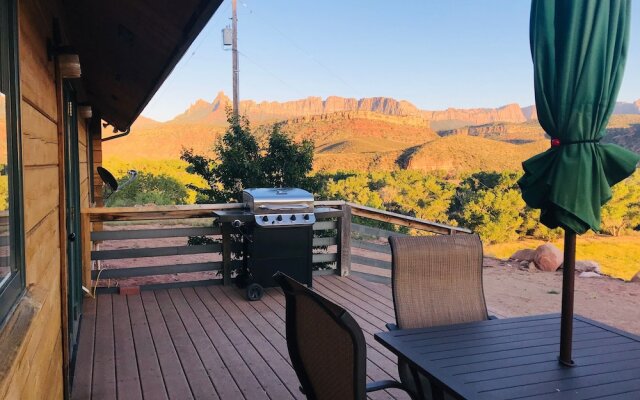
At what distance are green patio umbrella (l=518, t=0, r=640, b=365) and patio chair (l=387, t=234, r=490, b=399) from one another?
696mm

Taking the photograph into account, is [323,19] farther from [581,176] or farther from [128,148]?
[581,176]

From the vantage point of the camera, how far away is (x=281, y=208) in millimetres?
4301

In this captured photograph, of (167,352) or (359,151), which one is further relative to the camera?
(359,151)

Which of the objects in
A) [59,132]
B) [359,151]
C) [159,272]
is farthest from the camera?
[359,151]

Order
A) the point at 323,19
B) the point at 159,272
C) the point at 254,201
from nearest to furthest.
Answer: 1. the point at 254,201
2. the point at 159,272
3. the point at 323,19

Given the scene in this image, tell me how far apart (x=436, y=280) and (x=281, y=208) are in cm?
210

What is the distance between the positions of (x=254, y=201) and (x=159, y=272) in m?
1.29

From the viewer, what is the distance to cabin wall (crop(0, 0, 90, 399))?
3.68 feet

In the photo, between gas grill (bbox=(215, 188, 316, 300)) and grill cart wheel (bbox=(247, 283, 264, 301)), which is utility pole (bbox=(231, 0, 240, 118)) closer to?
gas grill (bbox=(215, 188, 316, 300))

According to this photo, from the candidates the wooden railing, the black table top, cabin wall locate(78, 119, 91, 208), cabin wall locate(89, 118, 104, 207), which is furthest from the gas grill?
cabin wall locate(89, 118, 104, 207)

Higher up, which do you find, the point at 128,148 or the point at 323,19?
the point at 323,19

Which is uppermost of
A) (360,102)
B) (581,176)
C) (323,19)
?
(323,19)

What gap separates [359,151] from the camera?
30.9 m

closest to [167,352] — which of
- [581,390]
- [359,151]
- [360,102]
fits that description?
[581,390]
